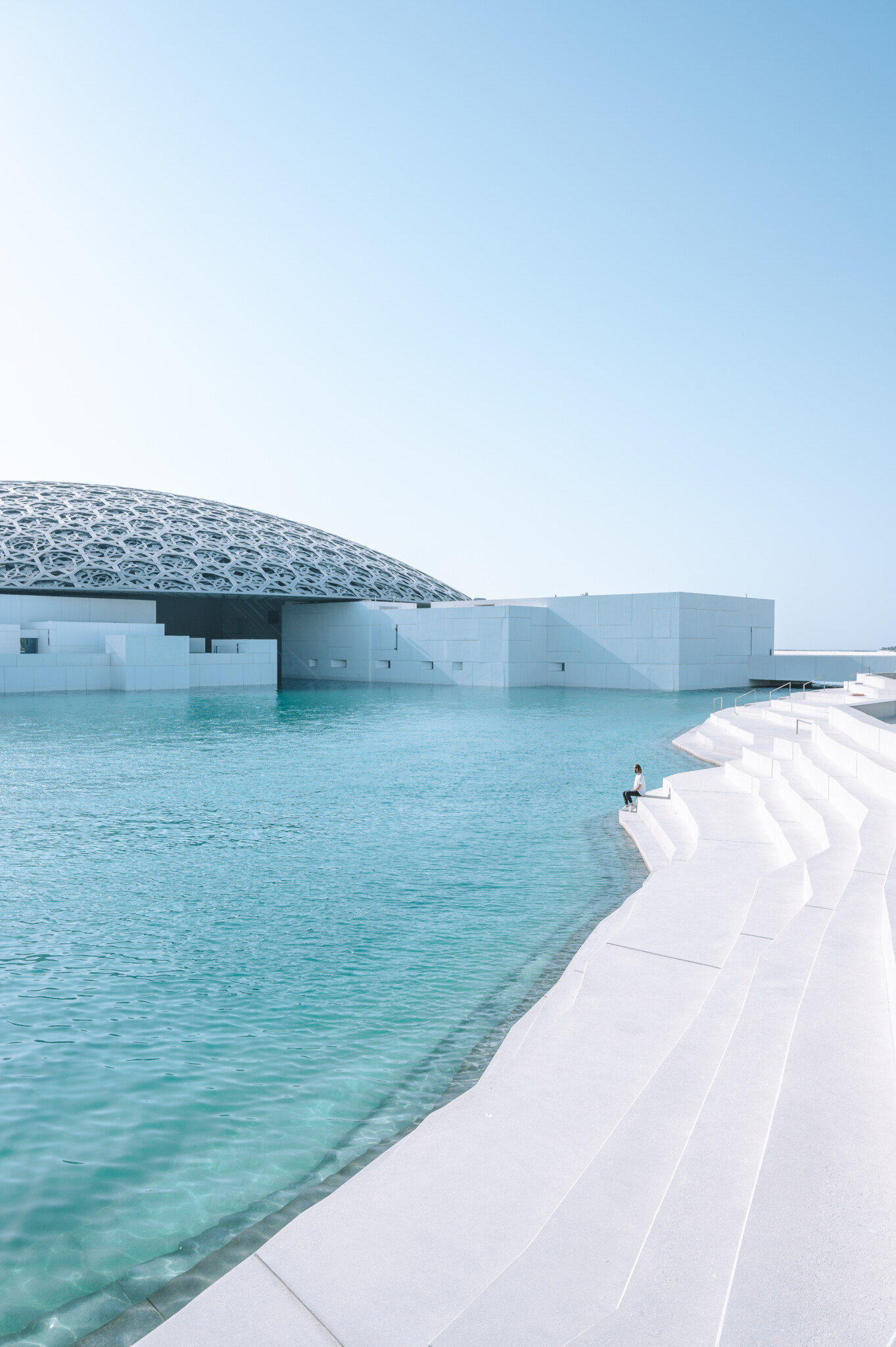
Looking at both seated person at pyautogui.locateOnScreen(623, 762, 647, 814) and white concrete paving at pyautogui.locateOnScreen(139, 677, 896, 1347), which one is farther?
seated person at pyautogui.locateOnScreen(623, 762, 647, 814)

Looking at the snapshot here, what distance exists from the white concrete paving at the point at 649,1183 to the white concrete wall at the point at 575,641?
97.6 ft

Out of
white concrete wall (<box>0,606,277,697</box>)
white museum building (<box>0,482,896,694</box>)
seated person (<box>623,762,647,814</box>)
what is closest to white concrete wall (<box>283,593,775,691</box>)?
white museum building (<box>0,482,896,694</box>)

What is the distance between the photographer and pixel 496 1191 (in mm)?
3764

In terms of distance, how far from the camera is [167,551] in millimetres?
44719

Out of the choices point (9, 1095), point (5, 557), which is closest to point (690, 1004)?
point (9, 1095)

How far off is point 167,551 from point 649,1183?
1746 inches

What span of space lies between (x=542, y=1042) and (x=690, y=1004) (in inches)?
42.0

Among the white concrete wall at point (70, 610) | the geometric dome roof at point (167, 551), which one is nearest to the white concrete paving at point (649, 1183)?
the white concrete wall at point (70, 610)

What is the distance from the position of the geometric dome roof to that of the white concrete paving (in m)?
38.8

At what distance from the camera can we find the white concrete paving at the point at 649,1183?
2.76 meters

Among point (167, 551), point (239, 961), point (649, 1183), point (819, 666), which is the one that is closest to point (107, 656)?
point (167, 551)

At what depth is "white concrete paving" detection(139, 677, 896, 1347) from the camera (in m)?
2.76

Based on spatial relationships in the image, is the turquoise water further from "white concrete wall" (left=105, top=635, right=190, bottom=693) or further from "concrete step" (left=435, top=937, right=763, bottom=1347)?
"white concrete wall" (left=105, top=635, right=190, bottom=693)

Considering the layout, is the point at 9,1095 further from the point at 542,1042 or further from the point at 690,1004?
the point at 690,1004
